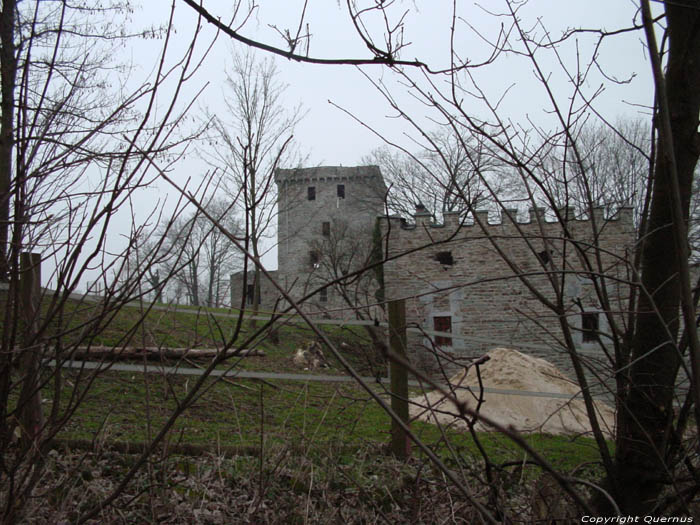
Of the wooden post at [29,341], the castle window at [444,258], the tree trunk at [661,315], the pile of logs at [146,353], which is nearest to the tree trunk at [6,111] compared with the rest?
the wooden post at [29,341]

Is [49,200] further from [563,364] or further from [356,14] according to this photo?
[563,364]

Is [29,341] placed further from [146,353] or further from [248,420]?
[248,420]

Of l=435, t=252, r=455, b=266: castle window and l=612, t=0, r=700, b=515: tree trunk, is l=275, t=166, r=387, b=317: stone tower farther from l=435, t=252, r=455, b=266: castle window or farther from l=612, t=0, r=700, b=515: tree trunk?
l=612, t=0, r=700, b=515: tree trunk

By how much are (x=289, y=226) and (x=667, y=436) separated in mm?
34209

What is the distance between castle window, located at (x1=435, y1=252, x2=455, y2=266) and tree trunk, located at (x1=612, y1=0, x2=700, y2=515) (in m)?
15.6

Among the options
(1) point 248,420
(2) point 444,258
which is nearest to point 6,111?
(1) point 248,420

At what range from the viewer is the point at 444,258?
17.8m

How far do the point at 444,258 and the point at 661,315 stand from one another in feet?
53.4

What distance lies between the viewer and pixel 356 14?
56.7 inches

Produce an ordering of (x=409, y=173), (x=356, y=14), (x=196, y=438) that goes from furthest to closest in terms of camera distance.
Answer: (x=409, y=173) → (x=196, y=438) → (x=356, y=14)

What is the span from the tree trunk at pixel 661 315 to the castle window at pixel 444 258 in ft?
51.3

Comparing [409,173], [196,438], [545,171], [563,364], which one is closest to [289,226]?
[409,173]

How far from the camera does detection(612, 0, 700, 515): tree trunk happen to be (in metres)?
1.61

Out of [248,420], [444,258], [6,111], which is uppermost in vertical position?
[444,258]
